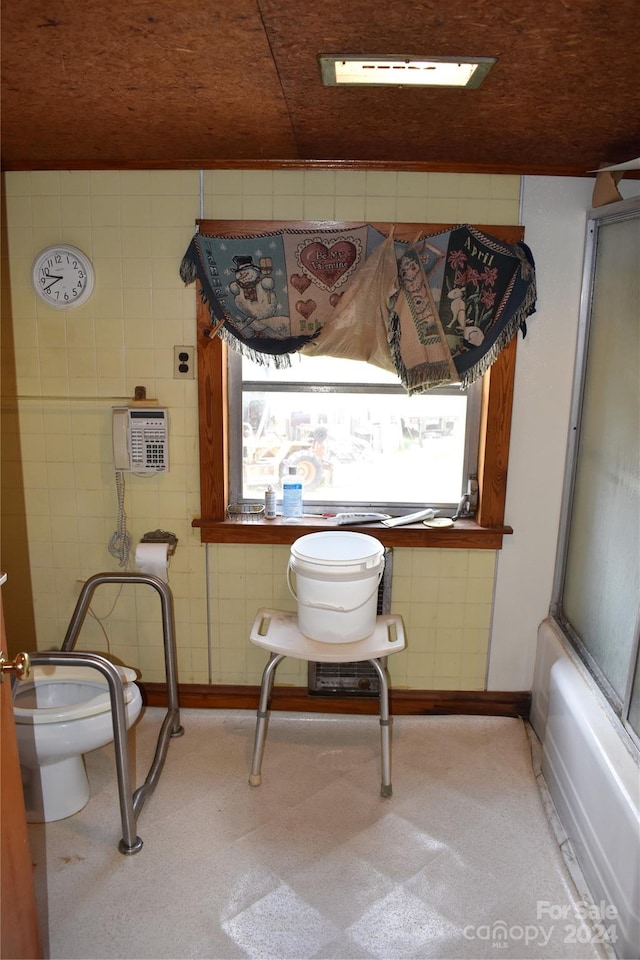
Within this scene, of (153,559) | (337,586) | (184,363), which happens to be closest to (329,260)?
(184,363)

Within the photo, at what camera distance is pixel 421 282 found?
8.44ft

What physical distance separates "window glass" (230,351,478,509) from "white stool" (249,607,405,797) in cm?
58

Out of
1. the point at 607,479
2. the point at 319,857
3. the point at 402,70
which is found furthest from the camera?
the point at 607,479

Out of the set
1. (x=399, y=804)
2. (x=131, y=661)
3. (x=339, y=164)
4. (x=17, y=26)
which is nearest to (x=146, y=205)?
(x=339, y=164)

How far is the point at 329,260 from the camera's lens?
2584 mm

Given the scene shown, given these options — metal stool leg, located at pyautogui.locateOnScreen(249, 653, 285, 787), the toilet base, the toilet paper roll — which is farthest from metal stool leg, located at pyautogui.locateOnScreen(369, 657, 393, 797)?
the toilet base

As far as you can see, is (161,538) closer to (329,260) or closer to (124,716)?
(124,716)

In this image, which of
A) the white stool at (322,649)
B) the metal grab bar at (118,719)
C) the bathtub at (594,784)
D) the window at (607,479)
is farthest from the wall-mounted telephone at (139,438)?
the bathtub at (594,784)

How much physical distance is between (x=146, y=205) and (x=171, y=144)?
0.36 metres

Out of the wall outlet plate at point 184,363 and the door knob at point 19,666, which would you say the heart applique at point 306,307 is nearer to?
the wall outlet plate at point 184,363

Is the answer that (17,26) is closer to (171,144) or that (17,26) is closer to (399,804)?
(171,144)

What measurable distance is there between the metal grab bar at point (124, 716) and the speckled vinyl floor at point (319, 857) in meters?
0.05

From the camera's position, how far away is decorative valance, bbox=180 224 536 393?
2.56 meters

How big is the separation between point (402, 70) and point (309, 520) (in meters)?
1.69
